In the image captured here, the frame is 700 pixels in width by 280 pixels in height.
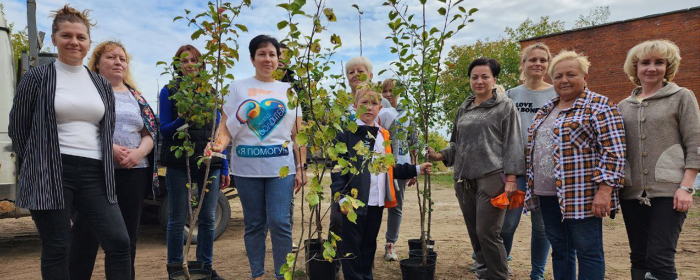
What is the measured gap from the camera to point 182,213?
3.22 metres

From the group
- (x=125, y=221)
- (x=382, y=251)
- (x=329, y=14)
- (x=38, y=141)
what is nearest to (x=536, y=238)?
(x=382, y=251)

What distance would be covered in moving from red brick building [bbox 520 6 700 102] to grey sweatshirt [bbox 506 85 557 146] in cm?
1709

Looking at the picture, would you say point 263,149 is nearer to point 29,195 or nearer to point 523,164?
point 29,195

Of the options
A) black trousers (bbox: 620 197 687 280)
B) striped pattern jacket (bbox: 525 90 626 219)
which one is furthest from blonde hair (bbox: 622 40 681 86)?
black trousers (bbox: 620 197 687 280)

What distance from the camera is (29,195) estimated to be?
6.54ft

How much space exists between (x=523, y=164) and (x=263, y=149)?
168 centimetres

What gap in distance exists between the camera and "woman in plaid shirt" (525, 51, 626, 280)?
88.8 inches

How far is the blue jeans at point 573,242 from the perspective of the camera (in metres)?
2.34

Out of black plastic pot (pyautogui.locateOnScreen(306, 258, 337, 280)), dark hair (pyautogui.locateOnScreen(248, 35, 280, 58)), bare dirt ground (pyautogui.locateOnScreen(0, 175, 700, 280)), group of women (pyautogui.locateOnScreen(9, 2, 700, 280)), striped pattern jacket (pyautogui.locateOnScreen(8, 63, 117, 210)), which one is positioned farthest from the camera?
bare dirt ground (pyautogui.locateOnScreen(0, 175, 700, 280))

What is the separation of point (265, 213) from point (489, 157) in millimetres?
1522

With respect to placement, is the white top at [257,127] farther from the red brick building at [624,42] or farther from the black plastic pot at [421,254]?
the red brick building at [624,42]

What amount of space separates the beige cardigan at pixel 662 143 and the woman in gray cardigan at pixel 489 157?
24.9 inches

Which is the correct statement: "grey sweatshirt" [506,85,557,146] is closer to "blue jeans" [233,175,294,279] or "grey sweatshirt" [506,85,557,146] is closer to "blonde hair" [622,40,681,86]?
"blonde hair" [622,40,681,86]

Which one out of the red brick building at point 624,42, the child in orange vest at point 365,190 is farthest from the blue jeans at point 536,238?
the red brick building at point 624,42
